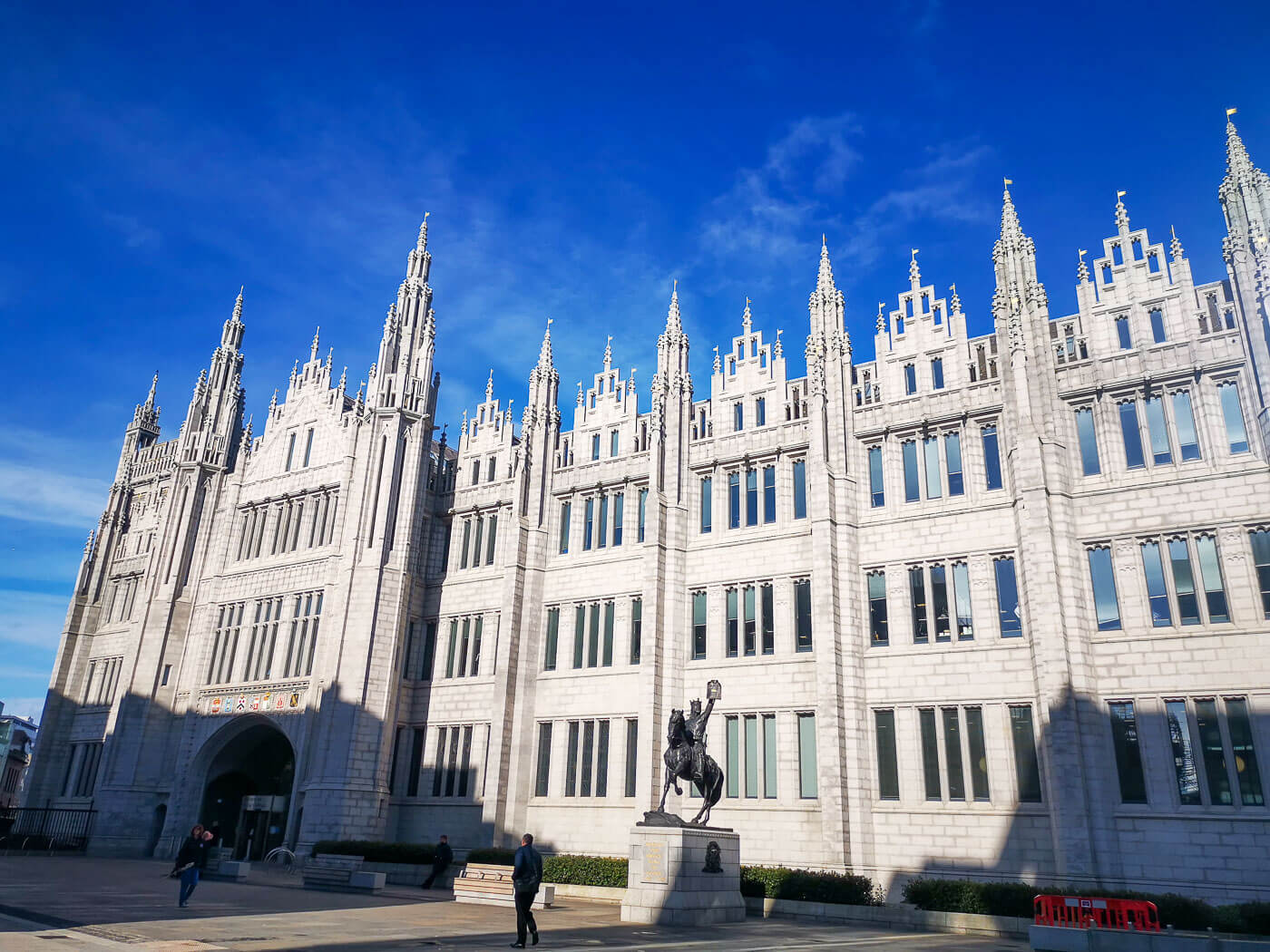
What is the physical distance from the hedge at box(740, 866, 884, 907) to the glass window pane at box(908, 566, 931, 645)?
319 inches

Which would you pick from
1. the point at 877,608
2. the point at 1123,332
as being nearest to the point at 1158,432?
the point at 1123,332

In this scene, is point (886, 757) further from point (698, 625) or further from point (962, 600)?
point (698, 625)

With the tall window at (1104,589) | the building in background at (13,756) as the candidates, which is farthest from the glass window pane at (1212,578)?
the building in background at (13,756)

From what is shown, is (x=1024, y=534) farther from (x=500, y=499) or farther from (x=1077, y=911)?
(x=500, y=499)

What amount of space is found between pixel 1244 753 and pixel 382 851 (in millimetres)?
27608

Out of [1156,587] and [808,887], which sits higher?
[1156,587]

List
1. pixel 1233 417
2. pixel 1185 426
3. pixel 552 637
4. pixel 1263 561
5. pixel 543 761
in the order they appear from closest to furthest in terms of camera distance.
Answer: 1. pixel 1263 561
2. pixel 1233 417
3. pixel 1185 426
4. pixel 543 761
5. pixel 552 637

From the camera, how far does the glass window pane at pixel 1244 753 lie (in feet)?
79.6

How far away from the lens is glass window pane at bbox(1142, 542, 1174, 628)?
26.8 meters

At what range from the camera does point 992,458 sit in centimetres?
3117

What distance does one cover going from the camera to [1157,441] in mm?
28578

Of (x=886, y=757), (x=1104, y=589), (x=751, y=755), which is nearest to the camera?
(x=1104, y=589)

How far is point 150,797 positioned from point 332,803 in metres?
14.1

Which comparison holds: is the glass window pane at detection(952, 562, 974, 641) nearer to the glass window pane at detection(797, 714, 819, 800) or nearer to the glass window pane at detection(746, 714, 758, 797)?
the glass window pane at detection(797, 714, 819, 800)
